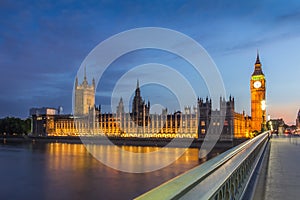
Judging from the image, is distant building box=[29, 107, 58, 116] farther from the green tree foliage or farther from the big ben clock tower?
the big ben clock tower

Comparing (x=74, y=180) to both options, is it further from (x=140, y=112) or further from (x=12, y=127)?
(x=12, y=127)

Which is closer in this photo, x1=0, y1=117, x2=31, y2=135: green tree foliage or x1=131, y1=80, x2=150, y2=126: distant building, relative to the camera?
x1=131, y1=80, x2=150, y2=126: distant building

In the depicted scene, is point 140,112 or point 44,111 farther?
point 44,111

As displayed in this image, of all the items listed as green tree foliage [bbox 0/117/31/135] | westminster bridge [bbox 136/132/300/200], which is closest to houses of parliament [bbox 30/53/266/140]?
green tree foliage [bbox 0/117/31/135]

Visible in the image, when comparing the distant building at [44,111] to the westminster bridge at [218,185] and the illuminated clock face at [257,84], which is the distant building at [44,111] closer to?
the illuminated clock face at [257,84]

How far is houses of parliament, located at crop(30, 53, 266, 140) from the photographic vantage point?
2399 inches

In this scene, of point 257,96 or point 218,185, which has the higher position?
point 257,96

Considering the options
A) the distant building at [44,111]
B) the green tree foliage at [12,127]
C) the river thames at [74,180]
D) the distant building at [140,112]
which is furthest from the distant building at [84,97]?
the river thames at [74,180]

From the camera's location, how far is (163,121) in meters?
66.8

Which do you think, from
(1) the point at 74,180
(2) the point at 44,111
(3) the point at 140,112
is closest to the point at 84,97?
(3) the point at 140,112

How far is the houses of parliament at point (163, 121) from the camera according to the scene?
60938mm

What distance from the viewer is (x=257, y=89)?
80.8 m

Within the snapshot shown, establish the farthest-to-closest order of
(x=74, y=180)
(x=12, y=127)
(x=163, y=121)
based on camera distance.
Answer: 1. (x=12, y=127)
2. (x=163, y=121)
3. (x=74, y=180)

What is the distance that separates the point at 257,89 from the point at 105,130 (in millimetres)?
42443
